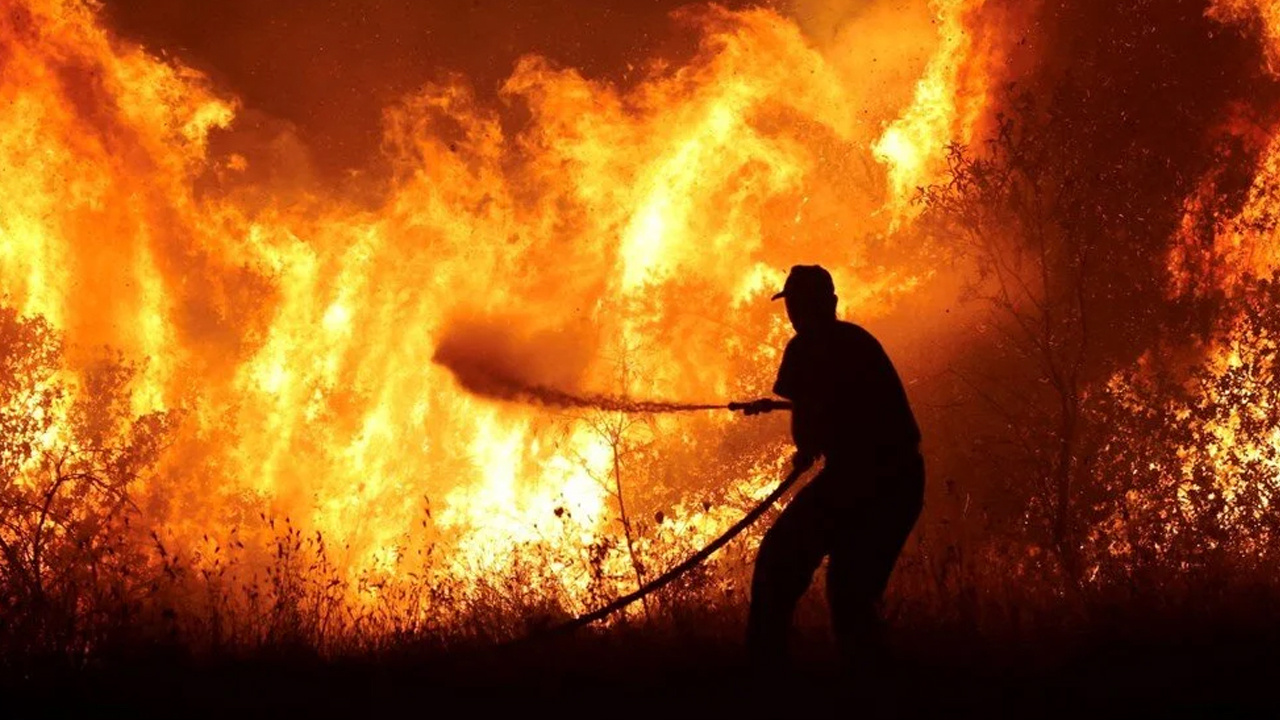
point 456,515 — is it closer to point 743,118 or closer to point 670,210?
point 670,210

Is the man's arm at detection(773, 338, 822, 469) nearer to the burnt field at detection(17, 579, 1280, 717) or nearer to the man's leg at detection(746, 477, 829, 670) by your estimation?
the man's leg at detection(746, 477, 829, 670)

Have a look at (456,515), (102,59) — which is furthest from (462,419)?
(102,59)

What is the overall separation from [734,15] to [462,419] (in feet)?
25.2

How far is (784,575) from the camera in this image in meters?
5.83

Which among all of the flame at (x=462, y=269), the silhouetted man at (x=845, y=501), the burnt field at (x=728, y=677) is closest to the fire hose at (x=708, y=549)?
the silhouetted man at (x=845, y=501)

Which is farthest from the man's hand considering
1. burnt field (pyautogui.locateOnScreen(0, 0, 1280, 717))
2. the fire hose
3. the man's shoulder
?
burnt field (pyautogui.locateOnScreen(0, 0, 1280, 717))

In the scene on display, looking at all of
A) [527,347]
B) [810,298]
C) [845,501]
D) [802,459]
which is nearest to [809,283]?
[810,298]

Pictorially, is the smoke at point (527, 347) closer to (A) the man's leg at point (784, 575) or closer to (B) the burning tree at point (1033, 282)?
(B) the burning tree at point (1033, 282)

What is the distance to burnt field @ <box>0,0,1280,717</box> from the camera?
15383 millimetres

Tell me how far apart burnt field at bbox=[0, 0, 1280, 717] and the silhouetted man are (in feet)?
24.0

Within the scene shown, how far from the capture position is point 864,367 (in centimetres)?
595

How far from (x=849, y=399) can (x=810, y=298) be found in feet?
2.12

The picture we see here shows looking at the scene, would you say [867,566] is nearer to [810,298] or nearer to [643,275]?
[810,298]

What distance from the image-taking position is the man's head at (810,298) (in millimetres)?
6172
